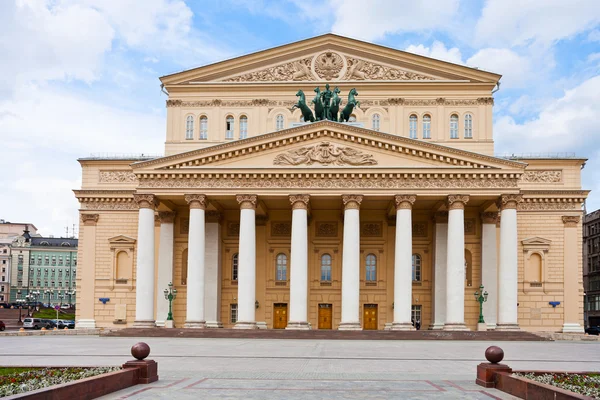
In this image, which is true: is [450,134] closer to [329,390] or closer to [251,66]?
[251,66]

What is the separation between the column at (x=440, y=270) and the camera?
50969 mm

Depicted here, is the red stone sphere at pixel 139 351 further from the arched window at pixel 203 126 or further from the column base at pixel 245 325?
the arched window at pixel 203 126

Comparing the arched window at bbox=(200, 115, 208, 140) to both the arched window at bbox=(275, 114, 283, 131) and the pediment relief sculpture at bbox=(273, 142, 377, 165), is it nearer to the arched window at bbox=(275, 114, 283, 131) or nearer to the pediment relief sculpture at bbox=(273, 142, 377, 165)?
the arched window at bbox=(275, 114, 283, 131)

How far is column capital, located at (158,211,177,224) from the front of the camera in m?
52.8

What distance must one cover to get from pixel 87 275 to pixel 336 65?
2507cm

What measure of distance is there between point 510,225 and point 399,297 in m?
8.49

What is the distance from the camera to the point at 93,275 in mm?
54594

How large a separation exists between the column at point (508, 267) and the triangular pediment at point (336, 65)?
13.7 m

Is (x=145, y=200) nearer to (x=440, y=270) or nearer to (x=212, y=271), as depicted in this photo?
(x=212, y=271)

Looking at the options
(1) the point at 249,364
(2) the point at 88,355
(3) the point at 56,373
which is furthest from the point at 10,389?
(2) the point at 88,355

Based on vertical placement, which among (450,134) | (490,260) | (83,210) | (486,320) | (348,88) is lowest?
(486,320)

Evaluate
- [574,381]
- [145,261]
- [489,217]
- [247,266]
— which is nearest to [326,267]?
[247,266]

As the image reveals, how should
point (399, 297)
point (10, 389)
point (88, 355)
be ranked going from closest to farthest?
point (10, 389) → point (88, 355) → point (399, 297)

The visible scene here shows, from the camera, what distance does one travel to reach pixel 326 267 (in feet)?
179
